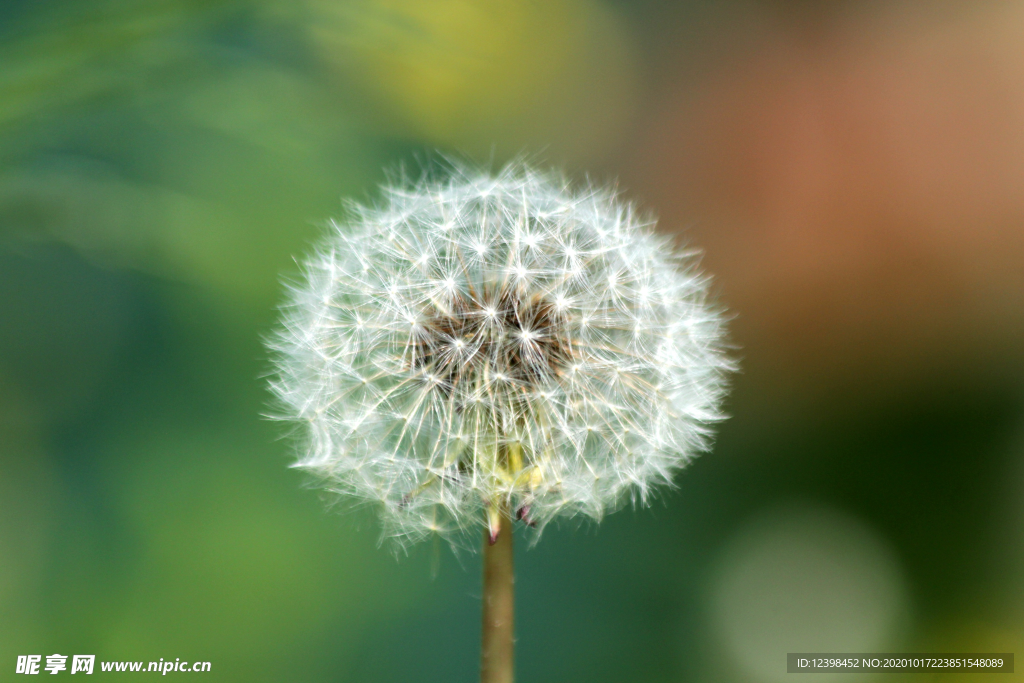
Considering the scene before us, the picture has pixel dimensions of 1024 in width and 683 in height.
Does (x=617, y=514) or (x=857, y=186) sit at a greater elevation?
(x=857, y=186)

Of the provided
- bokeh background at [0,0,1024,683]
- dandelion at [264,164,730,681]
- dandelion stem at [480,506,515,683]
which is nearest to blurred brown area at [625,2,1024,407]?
bokeh background at [0,0,1024,683]

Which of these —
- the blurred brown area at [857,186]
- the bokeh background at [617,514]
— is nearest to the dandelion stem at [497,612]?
the bokeh background at [617,514]

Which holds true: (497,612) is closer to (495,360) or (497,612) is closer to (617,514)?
(495,360)

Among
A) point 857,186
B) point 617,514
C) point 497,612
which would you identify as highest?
point 857,186

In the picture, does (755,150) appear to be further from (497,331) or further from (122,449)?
(122,449)

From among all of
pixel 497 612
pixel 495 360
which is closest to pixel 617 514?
pixel 495 360

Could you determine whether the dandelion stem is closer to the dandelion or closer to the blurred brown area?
the dandelion
